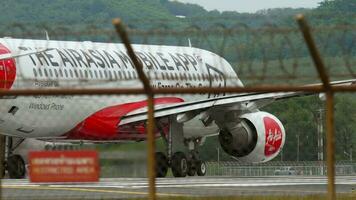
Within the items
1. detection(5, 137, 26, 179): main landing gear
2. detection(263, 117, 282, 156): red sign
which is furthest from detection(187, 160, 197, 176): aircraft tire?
detection(5, 137, 26, 179): main landing gear

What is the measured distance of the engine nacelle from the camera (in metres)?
32.2

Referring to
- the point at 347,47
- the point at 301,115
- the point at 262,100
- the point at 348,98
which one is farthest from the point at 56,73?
the point at 347,47

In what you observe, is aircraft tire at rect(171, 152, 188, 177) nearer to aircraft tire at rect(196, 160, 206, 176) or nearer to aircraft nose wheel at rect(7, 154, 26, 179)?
aircraft tire at rect(196, 160, 206, 176)

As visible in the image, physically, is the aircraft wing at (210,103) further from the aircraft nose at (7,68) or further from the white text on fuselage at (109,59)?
the aircraft nose at (7,68)

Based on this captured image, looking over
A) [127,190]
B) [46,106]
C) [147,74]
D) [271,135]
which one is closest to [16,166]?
[46,106]

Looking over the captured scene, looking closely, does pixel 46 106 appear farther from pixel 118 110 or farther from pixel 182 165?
pixel 118 110

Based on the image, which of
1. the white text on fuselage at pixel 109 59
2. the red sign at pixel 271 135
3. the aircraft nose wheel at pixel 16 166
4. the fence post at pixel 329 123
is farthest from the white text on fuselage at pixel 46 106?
the fence post at pixel 329 123

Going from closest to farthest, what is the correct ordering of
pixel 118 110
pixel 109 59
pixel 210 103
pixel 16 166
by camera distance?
pixel 16 166
pixel 210 103
pixel 109 59
pixel 118 110

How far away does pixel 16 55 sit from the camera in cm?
2825

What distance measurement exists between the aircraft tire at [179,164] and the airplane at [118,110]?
0.05 feet

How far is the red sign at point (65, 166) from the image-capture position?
13.4m

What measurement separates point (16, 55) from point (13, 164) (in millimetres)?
2752

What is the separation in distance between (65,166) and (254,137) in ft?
63.3

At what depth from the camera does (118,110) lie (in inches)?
1319
